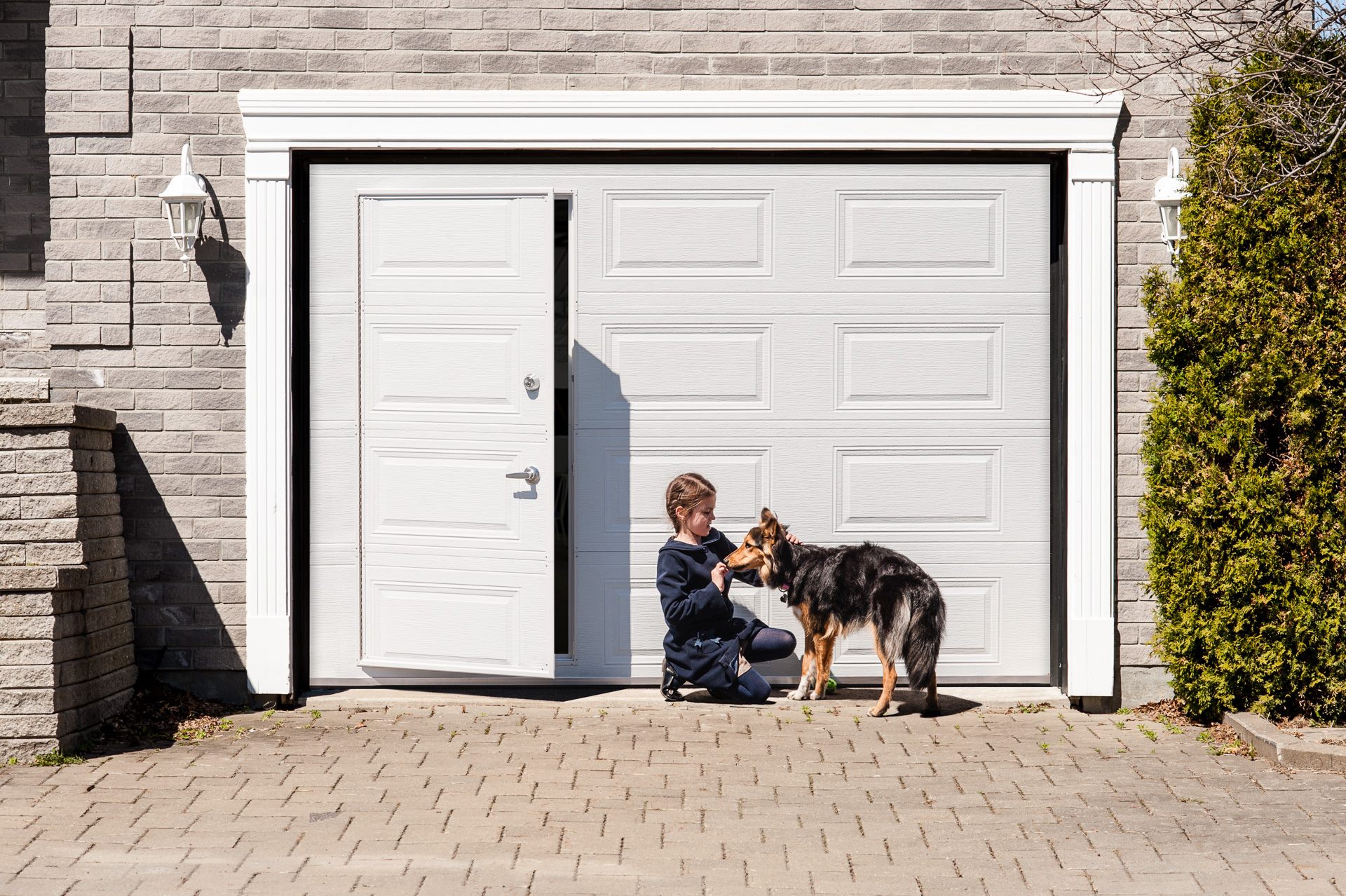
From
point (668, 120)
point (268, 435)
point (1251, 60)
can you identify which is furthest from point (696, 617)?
point (1251, 60)

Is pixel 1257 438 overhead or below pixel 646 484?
overhead

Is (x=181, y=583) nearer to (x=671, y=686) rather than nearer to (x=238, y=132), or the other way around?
(x=238, y=132)

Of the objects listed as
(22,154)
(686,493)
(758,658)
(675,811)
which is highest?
(22,154)

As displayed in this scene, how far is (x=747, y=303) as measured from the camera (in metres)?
6.73

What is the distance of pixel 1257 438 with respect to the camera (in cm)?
595

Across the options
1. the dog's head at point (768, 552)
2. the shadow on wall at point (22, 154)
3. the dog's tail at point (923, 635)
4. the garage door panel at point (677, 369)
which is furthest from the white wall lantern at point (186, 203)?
the dog's tail at point (923, 635)

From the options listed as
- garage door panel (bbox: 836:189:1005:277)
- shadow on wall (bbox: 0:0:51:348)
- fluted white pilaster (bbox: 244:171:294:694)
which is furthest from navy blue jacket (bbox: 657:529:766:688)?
shadow on wall (bbox: 0:0:51:348)

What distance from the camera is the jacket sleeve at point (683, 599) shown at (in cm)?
644

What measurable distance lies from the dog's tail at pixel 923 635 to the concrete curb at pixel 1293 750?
1439 millimetres

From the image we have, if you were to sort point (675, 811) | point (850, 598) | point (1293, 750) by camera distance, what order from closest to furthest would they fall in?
point (675, 811)
point (1293, 750)
point (850, 598)

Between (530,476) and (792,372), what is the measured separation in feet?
4.82

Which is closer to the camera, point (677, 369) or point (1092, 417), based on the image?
point (1092, 417)

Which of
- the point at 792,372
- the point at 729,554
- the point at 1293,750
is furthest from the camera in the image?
the point at 792,372

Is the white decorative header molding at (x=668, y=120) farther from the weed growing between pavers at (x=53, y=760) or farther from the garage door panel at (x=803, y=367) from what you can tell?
the weed growing between pavers at (x=53, y=760)
